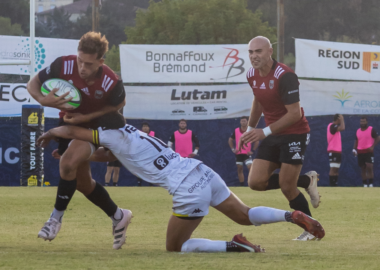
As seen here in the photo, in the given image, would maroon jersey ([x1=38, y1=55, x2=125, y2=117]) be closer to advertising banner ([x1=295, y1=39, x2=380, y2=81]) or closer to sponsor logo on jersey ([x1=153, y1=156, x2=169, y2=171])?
sponsor logo on jersey ([x1=153, y1=156, x2=169, y2=171])

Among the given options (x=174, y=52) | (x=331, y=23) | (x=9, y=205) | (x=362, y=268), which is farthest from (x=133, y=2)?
(x=362, y=268)

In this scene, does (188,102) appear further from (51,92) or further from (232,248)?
(232,248)

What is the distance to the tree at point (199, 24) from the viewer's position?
1743 inches

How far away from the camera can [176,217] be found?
498cm

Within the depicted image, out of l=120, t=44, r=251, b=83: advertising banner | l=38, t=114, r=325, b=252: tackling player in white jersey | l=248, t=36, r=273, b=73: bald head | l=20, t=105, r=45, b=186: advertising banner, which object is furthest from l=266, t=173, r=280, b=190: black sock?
l=120, t=44, r=251, b=83: advertising banner

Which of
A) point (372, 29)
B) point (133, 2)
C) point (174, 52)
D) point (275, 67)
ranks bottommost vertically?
point (275, 67)

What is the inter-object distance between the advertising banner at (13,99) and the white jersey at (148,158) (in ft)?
43.7

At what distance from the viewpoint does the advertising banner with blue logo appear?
18.2 m

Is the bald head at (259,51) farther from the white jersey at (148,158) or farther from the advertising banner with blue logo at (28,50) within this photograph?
the advertising banner with blue logo at (28,50)

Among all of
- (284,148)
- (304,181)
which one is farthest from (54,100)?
(304,181)

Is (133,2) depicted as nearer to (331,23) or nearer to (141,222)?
(331,23)

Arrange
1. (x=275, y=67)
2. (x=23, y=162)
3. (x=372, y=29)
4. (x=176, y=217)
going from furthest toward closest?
(x=372, y=29) < (x=23, y=162) < (x=275, y=67) < (x=176, y=217)

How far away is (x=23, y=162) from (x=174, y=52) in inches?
224

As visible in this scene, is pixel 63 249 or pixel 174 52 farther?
pixel 174 52
